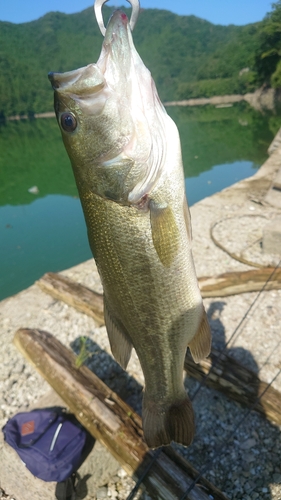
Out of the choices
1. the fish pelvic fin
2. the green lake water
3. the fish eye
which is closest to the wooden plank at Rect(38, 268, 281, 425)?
the fish pelvic fin

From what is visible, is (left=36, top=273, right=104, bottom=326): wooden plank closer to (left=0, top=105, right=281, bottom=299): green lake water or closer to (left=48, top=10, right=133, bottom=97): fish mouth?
(left=0, top=105, right=281, bottom=299): green lake water

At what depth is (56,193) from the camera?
18328mm

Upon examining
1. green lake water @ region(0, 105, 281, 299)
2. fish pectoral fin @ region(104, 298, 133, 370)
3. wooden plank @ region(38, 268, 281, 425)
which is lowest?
green lake water @ region(0, 105, 281, 299)

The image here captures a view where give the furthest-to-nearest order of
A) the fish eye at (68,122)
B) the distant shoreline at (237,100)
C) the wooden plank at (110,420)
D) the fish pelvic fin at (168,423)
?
the distant shoreline at (237,100), the wooden plank at (110,420), the fish pelvic fin at (168,423), the fish eye at (68,122)

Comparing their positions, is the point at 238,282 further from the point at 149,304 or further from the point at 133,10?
the point at 133,10

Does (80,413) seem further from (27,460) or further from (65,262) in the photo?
(65,262)

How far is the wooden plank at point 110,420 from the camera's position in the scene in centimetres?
292

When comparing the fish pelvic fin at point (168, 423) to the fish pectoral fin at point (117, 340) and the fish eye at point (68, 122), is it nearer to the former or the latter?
the fish pectoral fin at point (117, 340)

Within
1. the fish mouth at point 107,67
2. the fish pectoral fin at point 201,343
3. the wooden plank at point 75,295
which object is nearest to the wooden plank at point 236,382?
→ the wooden plank at point 75,295

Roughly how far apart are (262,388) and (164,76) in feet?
454

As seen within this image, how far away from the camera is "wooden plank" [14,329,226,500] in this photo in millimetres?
2920

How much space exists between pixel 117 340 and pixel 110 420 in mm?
1831

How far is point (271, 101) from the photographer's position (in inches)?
2430

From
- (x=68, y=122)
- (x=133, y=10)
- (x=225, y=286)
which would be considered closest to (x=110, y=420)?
(x=68, y=122)
